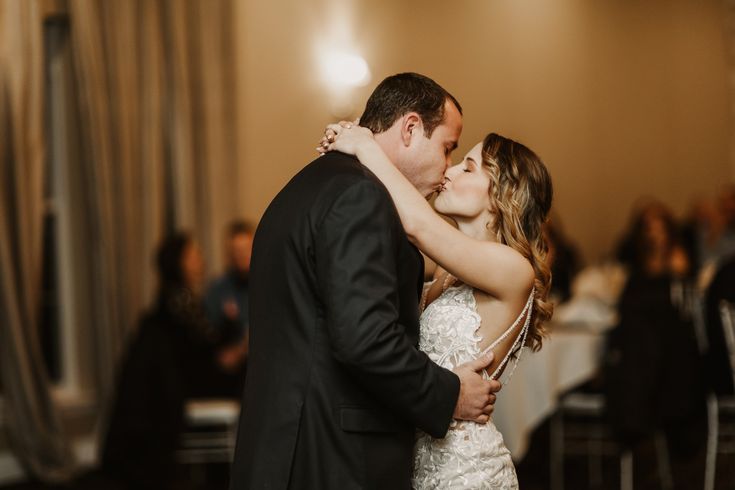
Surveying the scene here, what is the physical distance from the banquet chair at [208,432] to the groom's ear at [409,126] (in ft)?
11.3

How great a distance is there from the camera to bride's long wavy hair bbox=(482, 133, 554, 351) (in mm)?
2463

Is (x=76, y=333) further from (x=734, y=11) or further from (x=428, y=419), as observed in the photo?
(x=734, y=11)

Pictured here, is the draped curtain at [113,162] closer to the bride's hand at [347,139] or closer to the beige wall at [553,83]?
the beige wall at [553,83]

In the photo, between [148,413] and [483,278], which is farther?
[148,413]

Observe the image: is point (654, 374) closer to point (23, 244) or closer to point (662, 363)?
point (662, 363)

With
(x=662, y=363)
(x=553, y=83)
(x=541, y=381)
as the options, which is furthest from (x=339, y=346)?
(x=553, y=83)

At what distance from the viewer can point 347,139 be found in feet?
7.55

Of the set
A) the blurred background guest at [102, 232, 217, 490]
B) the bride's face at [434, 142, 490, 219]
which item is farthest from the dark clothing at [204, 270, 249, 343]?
the bride's face at [434, 142, 490, 219]

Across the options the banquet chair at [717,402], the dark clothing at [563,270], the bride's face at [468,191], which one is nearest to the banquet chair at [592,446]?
the banquet chair at [717,402]

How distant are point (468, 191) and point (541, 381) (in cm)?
328

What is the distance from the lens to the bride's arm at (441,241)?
2248 mm

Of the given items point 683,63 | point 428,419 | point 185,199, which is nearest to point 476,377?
point 428,419

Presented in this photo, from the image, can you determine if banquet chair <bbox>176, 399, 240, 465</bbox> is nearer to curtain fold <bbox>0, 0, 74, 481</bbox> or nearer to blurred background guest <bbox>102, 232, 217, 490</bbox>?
blurred background guest <bbox>102, 232, 217, 490</bbox>

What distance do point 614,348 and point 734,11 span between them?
30.0 ft
